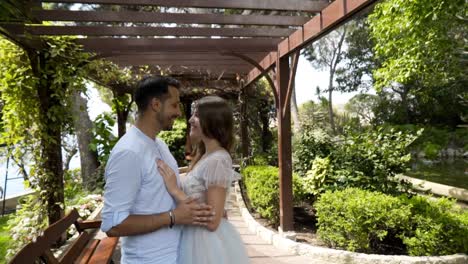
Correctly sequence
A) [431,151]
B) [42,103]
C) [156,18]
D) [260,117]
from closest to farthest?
1. [156,18]
2. [42,103]
3. [260,117]
4. [431,151]

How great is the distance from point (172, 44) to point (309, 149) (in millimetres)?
3116

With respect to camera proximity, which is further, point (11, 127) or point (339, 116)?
point (339, 116)

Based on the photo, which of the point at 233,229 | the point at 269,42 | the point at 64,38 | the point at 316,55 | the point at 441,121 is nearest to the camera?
the point at 233,229

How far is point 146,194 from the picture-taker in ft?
4.35

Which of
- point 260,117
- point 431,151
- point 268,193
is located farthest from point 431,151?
point 268,193

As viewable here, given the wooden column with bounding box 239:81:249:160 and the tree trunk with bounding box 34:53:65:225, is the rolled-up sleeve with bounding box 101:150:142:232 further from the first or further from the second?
the wooden column with bounding box 239:81:249:160

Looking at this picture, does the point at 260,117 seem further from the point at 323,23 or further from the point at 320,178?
the point at 323,23

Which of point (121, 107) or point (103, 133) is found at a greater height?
point (121, 107)

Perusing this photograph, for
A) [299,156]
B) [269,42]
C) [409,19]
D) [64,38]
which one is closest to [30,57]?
[64,38]

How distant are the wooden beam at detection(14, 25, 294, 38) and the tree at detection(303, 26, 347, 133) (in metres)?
18.5

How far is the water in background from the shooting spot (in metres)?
10.1

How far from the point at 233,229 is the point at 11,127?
10.5 ft

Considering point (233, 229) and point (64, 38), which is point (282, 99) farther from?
point (233, 229)

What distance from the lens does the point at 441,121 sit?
1812 centimetres
